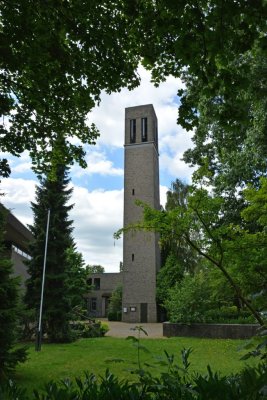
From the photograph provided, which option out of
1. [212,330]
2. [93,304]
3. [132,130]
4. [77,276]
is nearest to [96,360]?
[212,330]

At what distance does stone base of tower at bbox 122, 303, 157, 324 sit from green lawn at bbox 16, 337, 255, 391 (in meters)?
18.0

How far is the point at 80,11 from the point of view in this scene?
518cm

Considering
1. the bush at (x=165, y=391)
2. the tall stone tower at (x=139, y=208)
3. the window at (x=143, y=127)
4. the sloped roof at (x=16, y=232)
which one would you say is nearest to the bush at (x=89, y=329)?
the sloped roof at (x=16, y=232)

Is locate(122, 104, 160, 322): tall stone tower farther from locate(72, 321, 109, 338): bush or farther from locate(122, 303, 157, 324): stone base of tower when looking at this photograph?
locate(72, 321, 109, 338): bush

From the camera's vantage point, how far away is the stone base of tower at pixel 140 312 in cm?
3584

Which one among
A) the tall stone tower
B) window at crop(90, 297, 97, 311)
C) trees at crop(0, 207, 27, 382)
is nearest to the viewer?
trees at crop(0, 207, 27, 382)

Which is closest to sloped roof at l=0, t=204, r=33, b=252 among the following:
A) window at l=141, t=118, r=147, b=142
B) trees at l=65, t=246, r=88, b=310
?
trees at l=65, t=246, r=88, b=310

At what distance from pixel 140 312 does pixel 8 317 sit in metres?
28.2

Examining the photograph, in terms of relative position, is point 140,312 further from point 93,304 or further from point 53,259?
point 93,304

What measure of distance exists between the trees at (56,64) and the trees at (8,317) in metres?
3.22

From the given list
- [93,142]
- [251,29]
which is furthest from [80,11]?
[93,142]

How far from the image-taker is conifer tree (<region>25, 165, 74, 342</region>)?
19188 millimetres

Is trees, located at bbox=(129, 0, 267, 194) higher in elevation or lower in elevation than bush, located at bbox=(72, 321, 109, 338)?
higher

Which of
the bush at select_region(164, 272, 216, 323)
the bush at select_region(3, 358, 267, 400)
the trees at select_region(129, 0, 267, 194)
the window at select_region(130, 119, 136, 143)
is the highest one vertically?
the window at select_region(130, 119, 136, 143)
